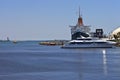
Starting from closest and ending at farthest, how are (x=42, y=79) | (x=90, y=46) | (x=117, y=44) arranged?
(x=42, y=79), (x=90, y=46), (x=117, y=44)

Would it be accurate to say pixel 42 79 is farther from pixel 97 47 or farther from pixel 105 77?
pixel 97 47

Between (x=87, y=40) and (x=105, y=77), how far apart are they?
119 metres

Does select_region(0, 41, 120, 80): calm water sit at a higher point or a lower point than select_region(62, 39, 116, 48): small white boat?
lower

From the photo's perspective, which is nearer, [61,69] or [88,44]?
[61,69]

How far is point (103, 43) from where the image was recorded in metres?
172

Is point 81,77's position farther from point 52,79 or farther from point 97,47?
point 97,47

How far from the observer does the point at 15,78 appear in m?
51.9

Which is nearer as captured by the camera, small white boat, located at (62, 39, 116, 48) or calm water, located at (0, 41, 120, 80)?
calm water, located at (0, 41, 120, 80)

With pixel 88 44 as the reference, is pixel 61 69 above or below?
below

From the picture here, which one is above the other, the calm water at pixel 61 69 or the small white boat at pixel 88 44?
the small white boat at pixel 88 44

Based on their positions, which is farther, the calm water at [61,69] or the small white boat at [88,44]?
the small white boat at [88,44]

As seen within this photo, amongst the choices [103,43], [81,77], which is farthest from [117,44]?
[81,77]

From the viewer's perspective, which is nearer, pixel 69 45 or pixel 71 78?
pixel 71 78

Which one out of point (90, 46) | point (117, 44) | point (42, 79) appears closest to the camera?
point (42, 79)
